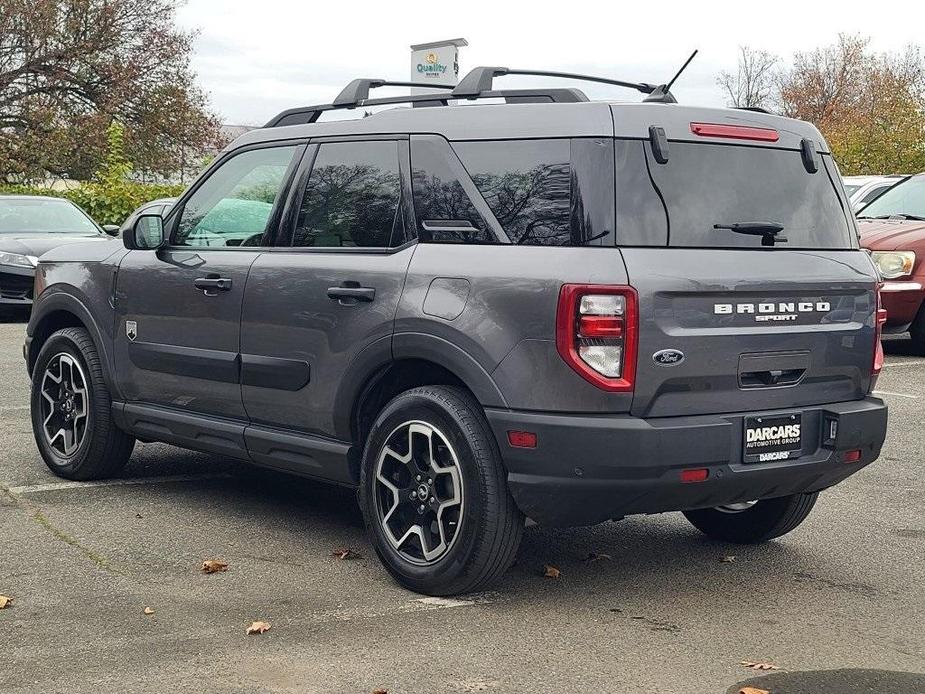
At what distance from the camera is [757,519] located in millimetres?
6094

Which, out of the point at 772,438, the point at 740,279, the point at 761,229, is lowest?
the point at 772,438

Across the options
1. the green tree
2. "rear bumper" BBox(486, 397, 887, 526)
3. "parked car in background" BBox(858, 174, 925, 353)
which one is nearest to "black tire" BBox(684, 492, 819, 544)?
"rear bumper" BBox(486, 397, 887, 526)

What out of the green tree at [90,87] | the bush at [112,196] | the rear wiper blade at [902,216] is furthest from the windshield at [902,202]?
the green tree at [90,87]

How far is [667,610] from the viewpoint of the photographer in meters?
5.12

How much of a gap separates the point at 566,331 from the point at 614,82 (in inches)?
70.5

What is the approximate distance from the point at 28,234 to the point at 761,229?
13728mm

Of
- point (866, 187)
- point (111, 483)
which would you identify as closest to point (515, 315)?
point (111, 483)

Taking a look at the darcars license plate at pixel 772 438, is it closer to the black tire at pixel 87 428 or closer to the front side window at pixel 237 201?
the front side window at pixel 237 201

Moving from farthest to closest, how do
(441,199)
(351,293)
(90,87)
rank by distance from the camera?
1. (90,87)
2. (351,293)
3. (441,199)

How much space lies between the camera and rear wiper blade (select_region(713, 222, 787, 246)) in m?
5.12

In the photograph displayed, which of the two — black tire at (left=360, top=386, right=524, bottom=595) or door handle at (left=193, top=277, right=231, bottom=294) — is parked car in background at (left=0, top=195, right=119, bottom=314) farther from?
black tire at (left=360, top=386, right=524, bottom=595)

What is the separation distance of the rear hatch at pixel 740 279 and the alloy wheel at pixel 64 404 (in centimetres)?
342

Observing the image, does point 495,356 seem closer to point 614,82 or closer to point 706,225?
point 706,225

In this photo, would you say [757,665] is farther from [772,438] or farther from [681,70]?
[681,70]
